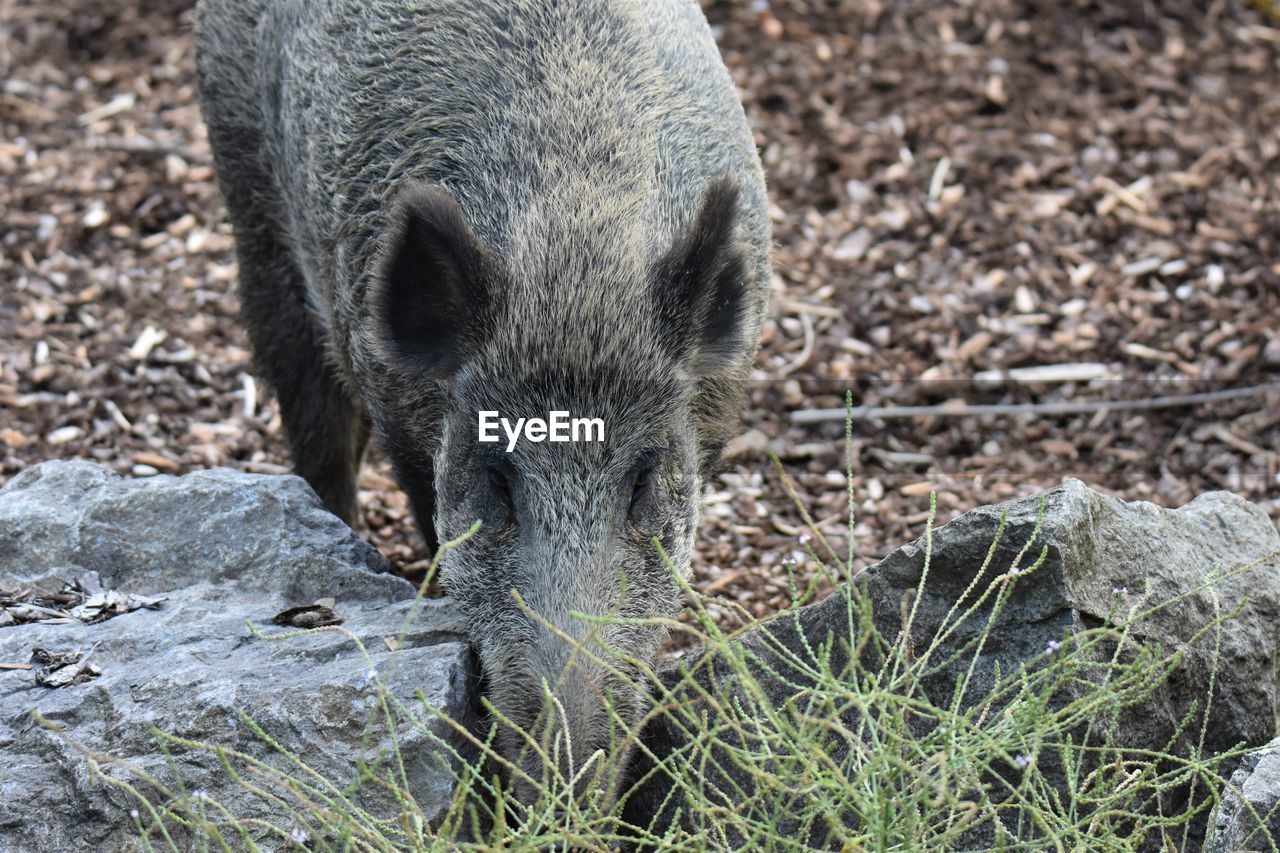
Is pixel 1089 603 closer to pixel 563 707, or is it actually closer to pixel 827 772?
pixel 827 772

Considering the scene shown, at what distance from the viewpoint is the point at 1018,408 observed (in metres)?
6.70

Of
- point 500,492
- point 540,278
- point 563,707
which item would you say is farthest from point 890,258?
point 563,707

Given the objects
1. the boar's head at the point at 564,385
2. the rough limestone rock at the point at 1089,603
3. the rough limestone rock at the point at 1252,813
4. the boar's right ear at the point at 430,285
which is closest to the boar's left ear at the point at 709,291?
the boar's head at the point at 564,385

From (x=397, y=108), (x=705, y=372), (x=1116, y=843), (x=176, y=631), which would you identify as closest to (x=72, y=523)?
(x=176, y=631)

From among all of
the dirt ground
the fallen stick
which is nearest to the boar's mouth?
the dirt ground

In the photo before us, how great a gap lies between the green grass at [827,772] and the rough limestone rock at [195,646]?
0.07 meters

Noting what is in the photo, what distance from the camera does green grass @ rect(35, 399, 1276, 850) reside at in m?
3.03

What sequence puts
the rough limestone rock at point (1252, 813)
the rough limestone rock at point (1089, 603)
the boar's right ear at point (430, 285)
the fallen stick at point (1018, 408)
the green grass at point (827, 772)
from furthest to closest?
the fallen stick at point (1018, 408) → the boar's right ear at point (430, 285) → the rough limestone rock at point (1089, 603) → the rough limestone rock at point (1252, 813) → the green grass at point (827, 772)

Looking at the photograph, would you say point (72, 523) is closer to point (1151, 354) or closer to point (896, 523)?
point (896, 523)

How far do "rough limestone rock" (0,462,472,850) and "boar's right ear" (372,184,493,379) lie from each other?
67 centimetres

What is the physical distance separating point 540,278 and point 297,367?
2127 mm

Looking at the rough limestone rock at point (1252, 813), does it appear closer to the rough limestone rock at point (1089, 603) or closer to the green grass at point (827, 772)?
the green grass at point (827, 772)

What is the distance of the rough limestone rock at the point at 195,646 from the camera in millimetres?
3613

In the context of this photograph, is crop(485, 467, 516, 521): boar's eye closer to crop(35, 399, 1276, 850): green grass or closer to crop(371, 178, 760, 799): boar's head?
crop(371, 178, 760, 799): boar's head
